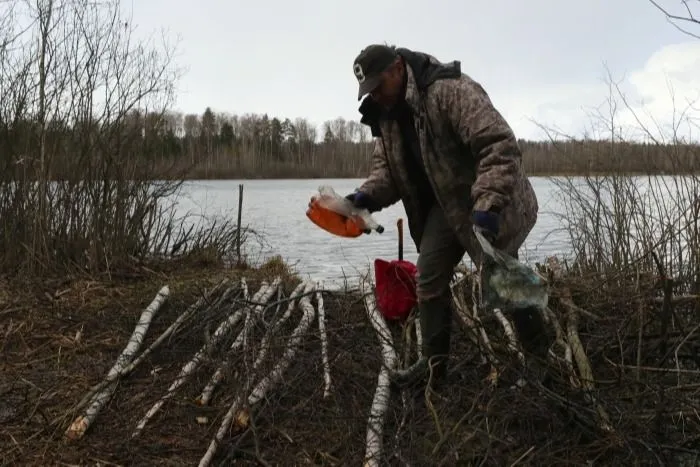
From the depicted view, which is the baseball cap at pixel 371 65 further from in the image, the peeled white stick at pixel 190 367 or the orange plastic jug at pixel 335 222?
the peeled white stick at pixel 190 367

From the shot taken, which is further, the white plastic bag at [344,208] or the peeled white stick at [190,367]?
the white plastic bag at [344,208]

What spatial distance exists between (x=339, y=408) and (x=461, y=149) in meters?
1.49

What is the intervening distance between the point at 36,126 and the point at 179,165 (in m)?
2.00

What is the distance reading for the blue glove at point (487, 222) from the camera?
3178mm

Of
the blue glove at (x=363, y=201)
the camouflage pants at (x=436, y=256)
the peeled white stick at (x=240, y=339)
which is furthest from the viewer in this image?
the blue glove at (x=363, y=201)

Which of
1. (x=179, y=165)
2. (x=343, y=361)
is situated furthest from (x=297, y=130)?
(x=343, y=361)

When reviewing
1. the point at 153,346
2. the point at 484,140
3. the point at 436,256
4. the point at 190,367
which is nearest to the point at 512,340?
the point at 436,256

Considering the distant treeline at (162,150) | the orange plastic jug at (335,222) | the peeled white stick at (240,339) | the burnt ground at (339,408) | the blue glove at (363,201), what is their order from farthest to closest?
1. the distant treeline at (162,150)
2. the orange plastic jug at (335,222)
3. the blue glove at (363,201)
4. the peeled white stick at (240,339)
5. the burnt ground at (339,408)

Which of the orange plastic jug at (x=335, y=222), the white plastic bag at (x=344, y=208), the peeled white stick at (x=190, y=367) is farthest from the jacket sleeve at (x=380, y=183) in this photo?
the peeled white stick at (x=190, y=367)

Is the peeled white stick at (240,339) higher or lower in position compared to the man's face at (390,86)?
lower

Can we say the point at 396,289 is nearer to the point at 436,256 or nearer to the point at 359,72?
the point at 436,256

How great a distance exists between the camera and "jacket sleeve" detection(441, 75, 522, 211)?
3.21 metres

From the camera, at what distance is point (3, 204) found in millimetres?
7102

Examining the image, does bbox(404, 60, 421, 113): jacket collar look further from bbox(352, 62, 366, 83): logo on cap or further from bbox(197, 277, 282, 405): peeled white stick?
bbox(197, 277, 282, 405): peeled white stick
